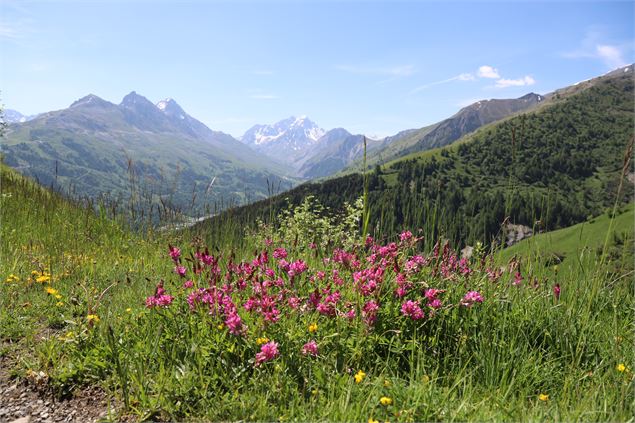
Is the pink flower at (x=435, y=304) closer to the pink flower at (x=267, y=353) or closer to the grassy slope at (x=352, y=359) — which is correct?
the grassy slope at (x=352, y=359)

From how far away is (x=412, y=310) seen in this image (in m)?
3.64

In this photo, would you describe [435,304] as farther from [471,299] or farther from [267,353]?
[267,353]

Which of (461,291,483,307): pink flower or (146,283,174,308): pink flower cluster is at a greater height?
(146,283,174,308): pink flower cluster

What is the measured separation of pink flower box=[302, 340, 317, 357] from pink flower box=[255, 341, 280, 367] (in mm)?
223

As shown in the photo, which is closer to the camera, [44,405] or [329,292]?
[44,405]

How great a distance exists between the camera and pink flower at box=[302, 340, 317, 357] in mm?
3326

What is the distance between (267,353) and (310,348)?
356mm

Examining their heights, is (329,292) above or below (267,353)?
above

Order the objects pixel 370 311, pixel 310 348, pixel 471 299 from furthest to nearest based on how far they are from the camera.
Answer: pixel 471 299 → pixel 370 311 → pixel 310 348

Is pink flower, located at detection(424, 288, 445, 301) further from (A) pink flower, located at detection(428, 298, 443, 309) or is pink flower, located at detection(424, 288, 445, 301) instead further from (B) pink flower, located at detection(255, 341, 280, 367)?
(B) pink flower, located at detection(255, 341, 280, 367)

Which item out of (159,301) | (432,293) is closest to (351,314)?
(432,293)

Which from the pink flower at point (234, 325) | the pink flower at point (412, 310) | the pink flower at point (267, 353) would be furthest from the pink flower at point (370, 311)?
the pink flower at point (234, 325)

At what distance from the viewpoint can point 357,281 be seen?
390 centimetres

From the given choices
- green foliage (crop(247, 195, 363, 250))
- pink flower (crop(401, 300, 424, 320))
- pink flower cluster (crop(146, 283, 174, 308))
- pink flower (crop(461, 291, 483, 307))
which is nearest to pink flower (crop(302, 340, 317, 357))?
pink flower (crop(401, 300, 424, 320))
